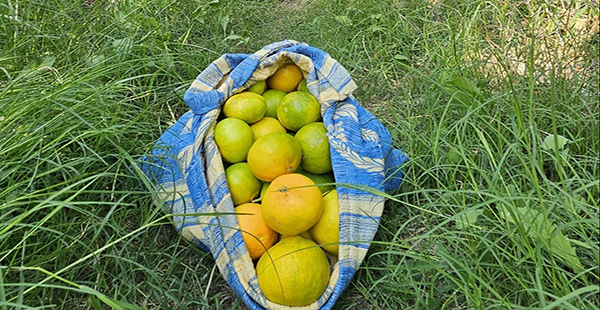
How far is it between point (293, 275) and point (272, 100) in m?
0.78

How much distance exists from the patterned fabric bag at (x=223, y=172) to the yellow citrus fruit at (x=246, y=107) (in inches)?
1.8

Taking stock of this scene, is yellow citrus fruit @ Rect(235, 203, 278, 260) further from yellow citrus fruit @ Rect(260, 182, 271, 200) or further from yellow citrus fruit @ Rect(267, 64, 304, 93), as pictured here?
yellow citrus fruit @ Rect(267, 64, 304, 93)

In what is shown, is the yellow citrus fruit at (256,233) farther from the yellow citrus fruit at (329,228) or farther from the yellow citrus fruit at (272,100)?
the yellow citrus fruit at (272,100)

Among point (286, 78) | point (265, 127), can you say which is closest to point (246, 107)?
point (265, 127)

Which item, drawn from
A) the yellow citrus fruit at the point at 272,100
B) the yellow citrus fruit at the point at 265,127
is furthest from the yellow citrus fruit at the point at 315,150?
the yellow citrus fruit at the point at 272,100

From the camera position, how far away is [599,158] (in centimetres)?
124

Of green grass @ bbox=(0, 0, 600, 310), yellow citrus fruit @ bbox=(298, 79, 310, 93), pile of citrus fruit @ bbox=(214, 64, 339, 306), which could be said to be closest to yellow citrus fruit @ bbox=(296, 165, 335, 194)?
pile of citrus fruit @ bbox=(214, 64, 339, 306)

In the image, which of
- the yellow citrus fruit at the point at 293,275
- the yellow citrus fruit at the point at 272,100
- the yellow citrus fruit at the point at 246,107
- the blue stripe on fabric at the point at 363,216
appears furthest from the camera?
the yellow citrus fruit at the point at 272,100

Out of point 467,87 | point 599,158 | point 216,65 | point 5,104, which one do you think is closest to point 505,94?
point 467,87

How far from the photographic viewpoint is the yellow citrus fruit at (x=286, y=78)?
187 centimetres

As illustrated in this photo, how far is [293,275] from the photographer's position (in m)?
1.30

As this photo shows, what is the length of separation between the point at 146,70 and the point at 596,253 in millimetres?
1862

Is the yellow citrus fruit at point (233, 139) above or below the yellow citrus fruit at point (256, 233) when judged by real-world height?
above

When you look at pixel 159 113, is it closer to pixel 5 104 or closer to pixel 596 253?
pixel 5 104
